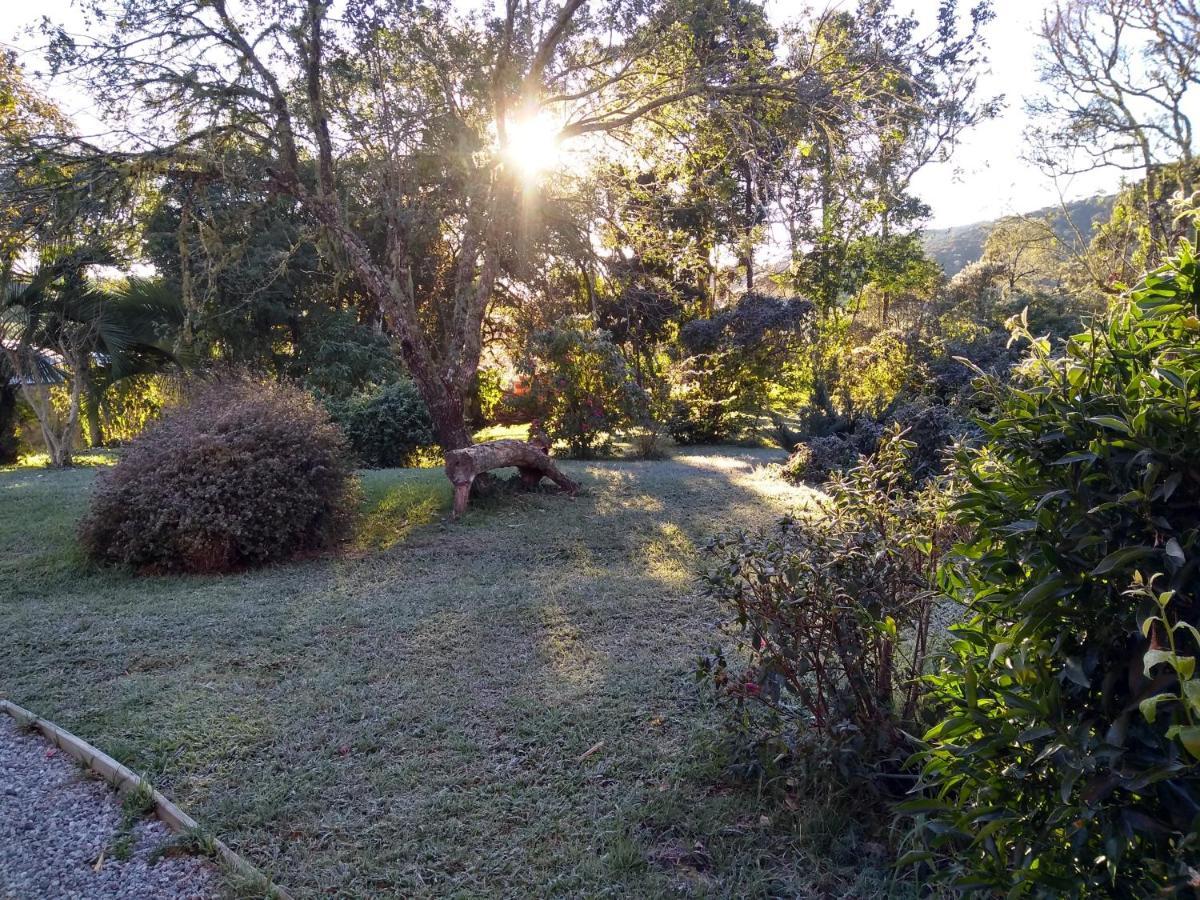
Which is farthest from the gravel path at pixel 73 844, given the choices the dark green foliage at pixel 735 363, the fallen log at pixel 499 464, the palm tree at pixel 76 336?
the dark green foliage at pixel 735 363

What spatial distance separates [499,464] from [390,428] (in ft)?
15.5

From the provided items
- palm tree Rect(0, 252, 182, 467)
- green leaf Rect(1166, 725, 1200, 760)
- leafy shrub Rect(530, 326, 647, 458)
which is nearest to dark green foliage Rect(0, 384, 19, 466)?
palm tree Rect(0, 252, 182, 467)

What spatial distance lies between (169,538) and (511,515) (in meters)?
2.93

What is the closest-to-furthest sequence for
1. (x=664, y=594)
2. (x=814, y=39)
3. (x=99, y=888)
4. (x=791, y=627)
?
(x=99, y=888), (x=791, y=627), (x=664, y=594), (x=814, y=39)

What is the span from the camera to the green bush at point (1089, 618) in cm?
120

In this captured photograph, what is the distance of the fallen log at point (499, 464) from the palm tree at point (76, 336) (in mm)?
7893

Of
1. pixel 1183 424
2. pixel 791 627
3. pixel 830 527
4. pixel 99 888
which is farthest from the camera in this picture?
pixel 830 527

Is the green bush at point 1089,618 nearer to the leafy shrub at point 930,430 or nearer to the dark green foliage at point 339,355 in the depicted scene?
the leafy shrub at point 930,430

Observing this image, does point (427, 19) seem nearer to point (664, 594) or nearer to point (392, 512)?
point (392, 512)

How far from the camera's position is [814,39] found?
6.79 m

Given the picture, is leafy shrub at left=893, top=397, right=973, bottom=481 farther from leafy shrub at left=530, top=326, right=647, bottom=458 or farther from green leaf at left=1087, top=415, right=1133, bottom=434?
green leaf at left=1087, top=415, right=1133, bottom=434

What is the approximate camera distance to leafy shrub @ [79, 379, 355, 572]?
5984 millimetres

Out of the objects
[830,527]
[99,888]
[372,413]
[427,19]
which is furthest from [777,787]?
[372,413]

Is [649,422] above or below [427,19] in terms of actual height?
below
